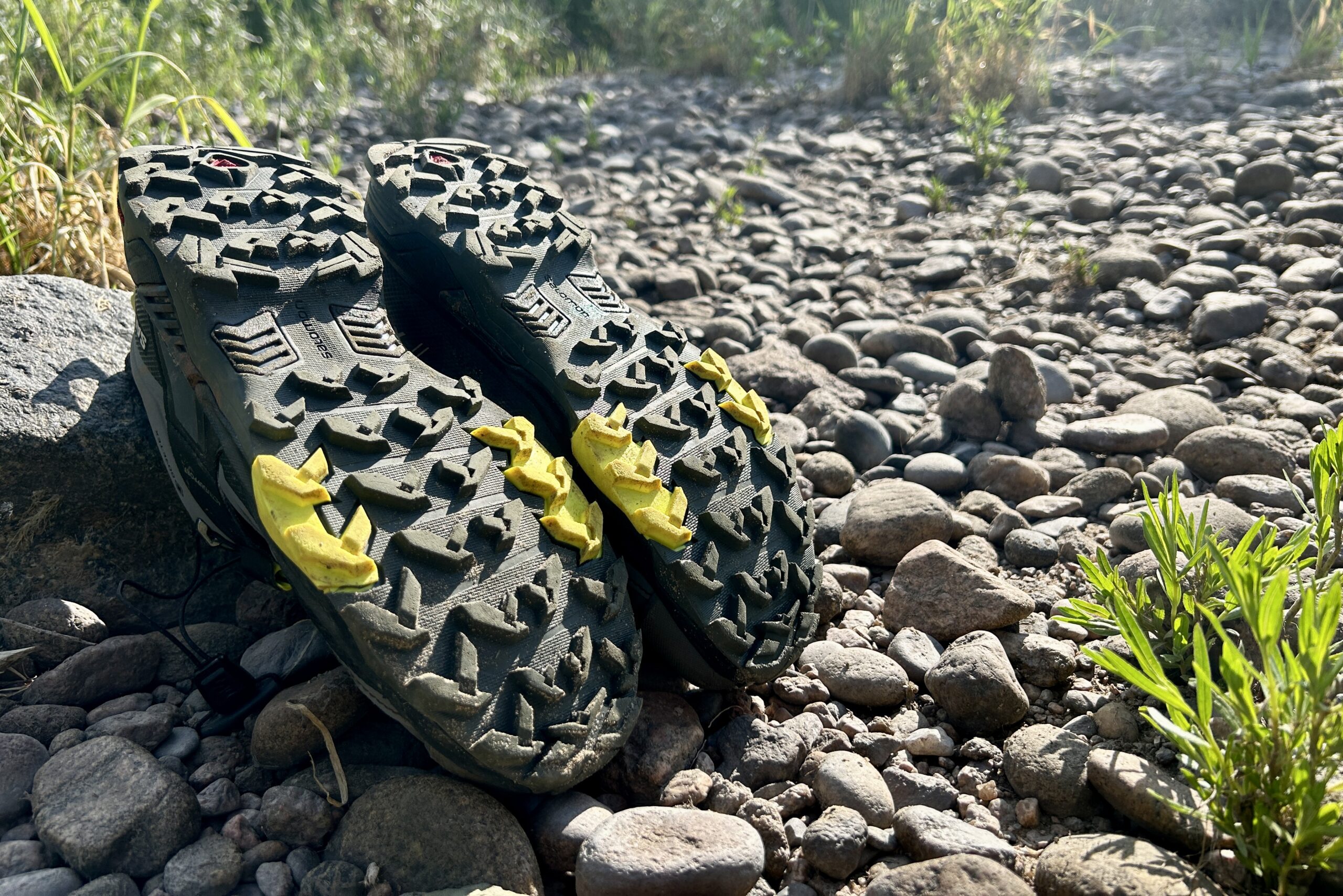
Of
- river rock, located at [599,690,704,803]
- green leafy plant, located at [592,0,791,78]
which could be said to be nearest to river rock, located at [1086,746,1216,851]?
river rock, located at [599,690,704,803]

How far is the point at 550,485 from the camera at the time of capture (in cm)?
167

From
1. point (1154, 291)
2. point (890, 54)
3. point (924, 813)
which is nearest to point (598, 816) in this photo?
point (924, 813)

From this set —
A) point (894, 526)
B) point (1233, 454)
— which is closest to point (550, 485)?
point (894, 526)

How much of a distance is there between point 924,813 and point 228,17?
6.18m

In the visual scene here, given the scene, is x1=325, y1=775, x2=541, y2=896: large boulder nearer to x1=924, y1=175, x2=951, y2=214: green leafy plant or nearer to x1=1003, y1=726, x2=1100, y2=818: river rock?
x1=1003, y1=726, x2=1100, y2=818: river rock

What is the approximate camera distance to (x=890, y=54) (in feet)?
20.3

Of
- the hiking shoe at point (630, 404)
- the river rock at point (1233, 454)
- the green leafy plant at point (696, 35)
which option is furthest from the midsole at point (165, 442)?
the green leafy plant at point (696, 35)

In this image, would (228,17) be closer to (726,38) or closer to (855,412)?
(726,38)

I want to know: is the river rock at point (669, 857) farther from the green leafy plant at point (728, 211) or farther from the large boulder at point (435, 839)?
the green leafy plant at point (728, 211)

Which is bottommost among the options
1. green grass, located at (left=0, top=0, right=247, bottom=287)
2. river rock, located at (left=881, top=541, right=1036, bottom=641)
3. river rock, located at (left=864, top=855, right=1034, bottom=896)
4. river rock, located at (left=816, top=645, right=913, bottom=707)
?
river rock, located at (left=816, top=645, right=913, bottom=707)

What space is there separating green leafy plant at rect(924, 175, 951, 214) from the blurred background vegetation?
0.75 m

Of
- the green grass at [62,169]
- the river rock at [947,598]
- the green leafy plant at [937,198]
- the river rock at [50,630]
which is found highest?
the green grass at [62,169]

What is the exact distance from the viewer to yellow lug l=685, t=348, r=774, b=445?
6.39ft

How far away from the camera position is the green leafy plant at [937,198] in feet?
14.8
